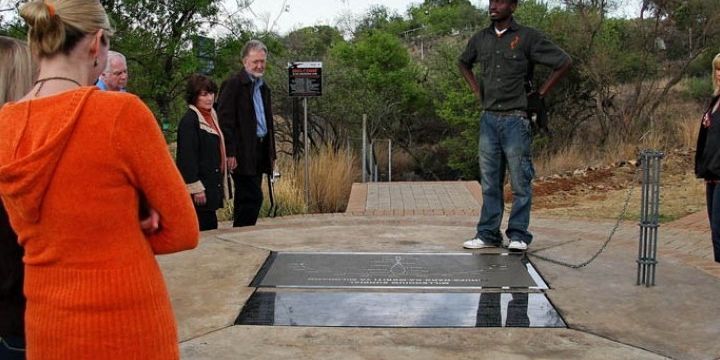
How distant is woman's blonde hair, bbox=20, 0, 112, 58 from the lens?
6.17 ft

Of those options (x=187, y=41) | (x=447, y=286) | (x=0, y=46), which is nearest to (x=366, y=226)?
(x=447, y=286)

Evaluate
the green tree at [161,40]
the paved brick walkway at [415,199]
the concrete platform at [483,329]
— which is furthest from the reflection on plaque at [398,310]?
the green tree at [161,40]

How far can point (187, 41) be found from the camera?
1495 cm

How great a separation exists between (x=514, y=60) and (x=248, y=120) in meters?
2.56

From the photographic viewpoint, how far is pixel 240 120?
682 centimetres

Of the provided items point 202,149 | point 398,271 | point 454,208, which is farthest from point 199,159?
point 454,208

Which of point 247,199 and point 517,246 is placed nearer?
point 517,246

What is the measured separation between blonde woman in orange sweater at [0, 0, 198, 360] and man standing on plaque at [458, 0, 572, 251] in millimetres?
4002

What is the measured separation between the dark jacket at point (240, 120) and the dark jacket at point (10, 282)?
4.62 metres

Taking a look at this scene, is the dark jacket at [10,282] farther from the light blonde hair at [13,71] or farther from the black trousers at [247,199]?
the black trousers at [247,199]

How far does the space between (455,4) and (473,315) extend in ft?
221

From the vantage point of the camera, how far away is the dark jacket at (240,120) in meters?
6.75

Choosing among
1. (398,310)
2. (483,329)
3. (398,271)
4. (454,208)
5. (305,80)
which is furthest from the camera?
(305,80)

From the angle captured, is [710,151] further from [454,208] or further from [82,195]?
[82,195]
